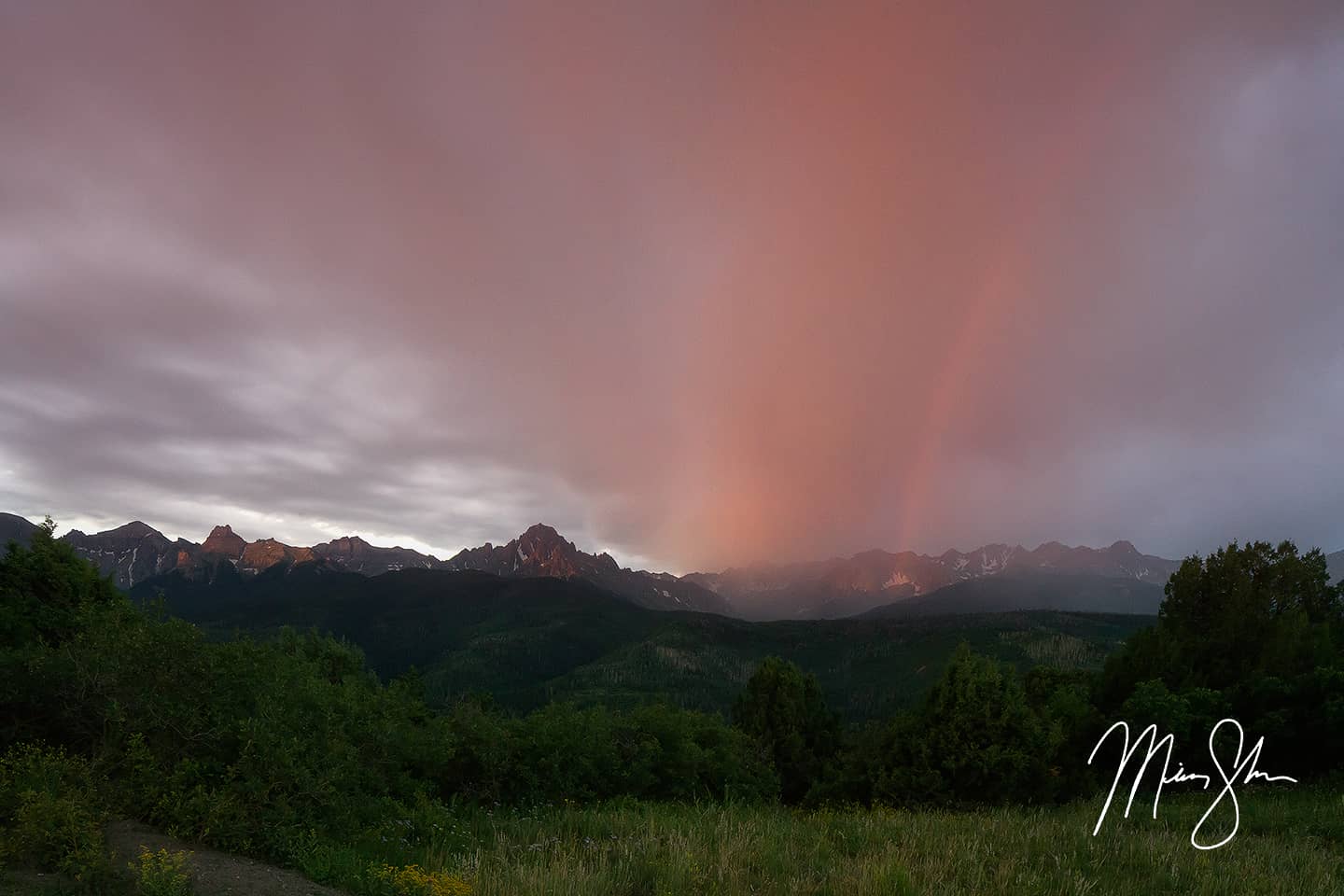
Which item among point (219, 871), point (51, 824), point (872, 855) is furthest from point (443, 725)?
point (872, 855)

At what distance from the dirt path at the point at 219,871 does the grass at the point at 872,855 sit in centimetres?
100

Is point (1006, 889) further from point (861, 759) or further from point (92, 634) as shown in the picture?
point (861, 759)

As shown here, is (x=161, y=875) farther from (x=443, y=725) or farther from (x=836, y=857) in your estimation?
(x=443, y=725)

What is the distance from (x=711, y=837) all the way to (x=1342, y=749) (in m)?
25.3

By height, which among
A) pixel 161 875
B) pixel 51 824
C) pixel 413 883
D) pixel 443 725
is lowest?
pixel 443 725

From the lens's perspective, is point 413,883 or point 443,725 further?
point 443,725

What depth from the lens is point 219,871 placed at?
771cm

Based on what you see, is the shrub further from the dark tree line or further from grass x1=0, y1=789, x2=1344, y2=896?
the dark tree line

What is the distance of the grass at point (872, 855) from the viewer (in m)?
7.38

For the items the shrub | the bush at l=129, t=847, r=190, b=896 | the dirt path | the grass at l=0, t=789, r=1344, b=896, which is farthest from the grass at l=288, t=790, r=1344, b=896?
the bush at l=129, t=847, r=190, b=896

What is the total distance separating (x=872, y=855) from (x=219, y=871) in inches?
327

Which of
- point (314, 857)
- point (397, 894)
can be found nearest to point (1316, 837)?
point (397, 894)

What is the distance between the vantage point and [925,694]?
1258 inches

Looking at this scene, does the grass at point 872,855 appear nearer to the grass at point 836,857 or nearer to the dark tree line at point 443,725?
the grass at point 836,857
